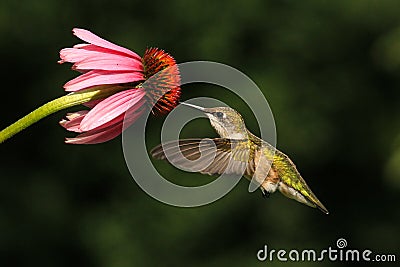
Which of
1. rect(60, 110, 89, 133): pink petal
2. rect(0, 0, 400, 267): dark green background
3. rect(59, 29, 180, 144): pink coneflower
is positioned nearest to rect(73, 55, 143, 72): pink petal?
rect(59, 29, 180, 144): pink coneflower

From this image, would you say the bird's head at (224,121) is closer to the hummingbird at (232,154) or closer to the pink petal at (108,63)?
the hummingbird at (232,154)

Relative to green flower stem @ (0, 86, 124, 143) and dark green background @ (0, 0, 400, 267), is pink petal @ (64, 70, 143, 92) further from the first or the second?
dark green background @ (0, 0, 400, 267)

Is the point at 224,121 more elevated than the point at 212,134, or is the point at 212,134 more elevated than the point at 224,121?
the point at 212,134

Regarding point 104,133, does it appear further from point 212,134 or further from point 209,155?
point 212,134

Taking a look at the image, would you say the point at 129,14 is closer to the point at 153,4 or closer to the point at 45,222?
the point at 153,4

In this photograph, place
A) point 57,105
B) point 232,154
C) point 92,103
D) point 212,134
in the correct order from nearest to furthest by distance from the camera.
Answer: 1. point 57,105
2. point 92,103
3. point 232,154
4. point 212,134

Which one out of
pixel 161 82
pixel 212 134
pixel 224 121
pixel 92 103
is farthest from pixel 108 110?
pixel 212 134
